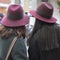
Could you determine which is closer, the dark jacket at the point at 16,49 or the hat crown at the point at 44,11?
the dark jacket at the point at 16,49

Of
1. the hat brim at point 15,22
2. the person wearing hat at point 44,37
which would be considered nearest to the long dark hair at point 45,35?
the person wearing hat at point 44,37

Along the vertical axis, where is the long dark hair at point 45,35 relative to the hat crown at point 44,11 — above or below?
below

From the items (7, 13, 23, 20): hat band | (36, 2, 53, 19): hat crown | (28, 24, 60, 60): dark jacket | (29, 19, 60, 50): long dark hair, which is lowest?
(28, 24, 60, 60): dark jacket

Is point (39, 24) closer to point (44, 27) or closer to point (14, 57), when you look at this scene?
point (44, 27)

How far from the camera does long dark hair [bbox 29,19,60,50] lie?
103 inches

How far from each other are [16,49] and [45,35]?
1.13 feet

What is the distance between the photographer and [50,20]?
8.80 feet

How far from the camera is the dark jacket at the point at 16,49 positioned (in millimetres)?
2521

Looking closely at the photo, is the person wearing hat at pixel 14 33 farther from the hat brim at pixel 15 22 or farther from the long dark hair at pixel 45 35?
the long dark hair at pixel 45 35

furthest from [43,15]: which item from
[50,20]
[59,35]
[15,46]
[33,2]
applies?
[33,2]

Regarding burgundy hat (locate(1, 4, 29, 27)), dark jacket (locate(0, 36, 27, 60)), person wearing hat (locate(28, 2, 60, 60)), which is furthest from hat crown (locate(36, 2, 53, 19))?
dark jacket (locate(0, 36, 27, 60))

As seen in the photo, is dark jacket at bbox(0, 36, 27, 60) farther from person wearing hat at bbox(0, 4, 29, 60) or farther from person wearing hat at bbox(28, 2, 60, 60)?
person wearing hat at bbox(28, 2, 60, 60)

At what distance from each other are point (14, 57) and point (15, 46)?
0.11 meters

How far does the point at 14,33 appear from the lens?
256cm
